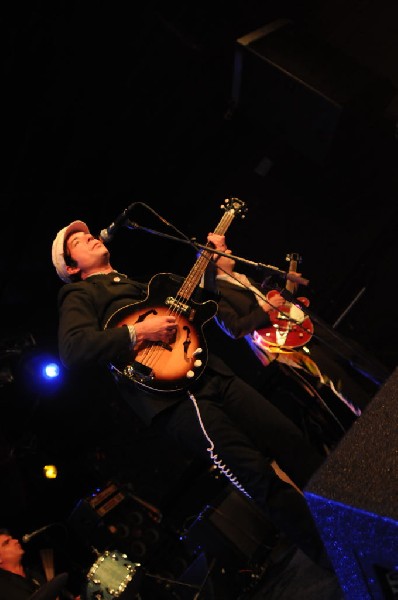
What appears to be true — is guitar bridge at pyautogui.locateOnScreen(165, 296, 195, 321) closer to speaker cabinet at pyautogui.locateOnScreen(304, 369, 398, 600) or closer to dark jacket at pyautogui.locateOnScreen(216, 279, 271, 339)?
dark jacket at pyautogui.locateOnScreen(216, 279, 271, 339)

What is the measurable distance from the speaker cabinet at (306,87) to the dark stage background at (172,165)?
0.07 feet

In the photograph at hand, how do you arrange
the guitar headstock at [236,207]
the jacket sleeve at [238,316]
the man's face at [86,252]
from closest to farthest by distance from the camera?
the man's face at [86,252]
the jacket sleeve at [238,316]
the guitar headstock at [236,207]

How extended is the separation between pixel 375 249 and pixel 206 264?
2.66 meters

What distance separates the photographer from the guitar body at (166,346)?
10.6 ft

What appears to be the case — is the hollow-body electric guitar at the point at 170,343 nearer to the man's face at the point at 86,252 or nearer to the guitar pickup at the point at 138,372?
the guitar pickup at the point at 138,372

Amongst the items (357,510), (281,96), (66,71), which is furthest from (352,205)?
(357,510)

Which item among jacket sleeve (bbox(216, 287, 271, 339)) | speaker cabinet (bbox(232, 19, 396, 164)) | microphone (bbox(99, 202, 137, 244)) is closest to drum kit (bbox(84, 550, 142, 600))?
jacket sleeve (bbox(216, 287, 271, 339))

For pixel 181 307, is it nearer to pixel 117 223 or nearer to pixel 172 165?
pixel 117 223

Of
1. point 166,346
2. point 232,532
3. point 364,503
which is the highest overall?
point 364,503

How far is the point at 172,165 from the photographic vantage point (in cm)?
610

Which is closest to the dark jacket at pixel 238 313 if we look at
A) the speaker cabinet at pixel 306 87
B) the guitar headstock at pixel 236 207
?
the guitar headstock at pixel 236 207

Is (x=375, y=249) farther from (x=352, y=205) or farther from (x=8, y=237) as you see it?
(x=8, y=237)

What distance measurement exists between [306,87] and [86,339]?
357 centimetres

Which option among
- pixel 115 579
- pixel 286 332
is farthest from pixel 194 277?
pixel 115 579
